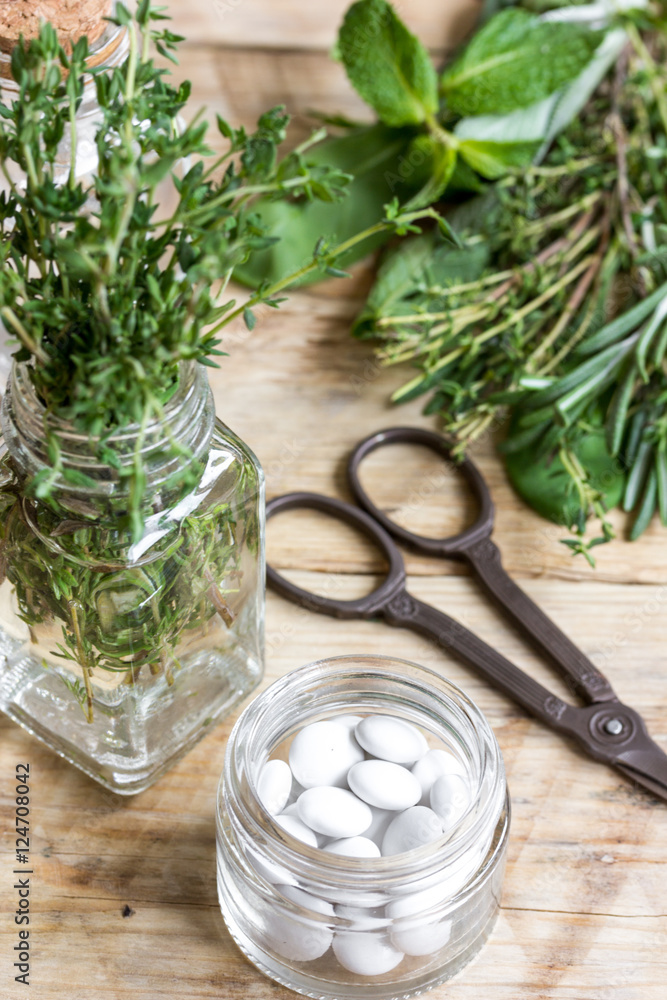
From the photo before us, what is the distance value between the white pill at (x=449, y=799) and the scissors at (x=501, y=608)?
0.15m

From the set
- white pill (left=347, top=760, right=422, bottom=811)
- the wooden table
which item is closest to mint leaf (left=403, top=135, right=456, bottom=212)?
the wooden table

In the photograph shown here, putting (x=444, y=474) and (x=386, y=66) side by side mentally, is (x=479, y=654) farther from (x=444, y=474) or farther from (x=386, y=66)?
(x=386, y=66)

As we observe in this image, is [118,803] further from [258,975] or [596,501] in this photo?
[596,501]

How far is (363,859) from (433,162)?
0.64m

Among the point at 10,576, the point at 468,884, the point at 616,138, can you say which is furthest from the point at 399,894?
the point at 616,138

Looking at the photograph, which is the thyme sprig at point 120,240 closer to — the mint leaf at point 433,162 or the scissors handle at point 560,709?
the scissors handle at point 560,709

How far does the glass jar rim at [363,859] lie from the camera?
0.53 meters

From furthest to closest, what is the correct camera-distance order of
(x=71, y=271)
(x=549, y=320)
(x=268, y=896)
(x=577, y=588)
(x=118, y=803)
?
1. (x=549, y=320)
2. (x=577, y=588)
3. (x=118, y=803)
4. (x=268, y=896)
5. (x=71, y=271)

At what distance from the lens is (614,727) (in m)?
0.71

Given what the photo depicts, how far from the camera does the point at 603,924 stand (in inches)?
25.2

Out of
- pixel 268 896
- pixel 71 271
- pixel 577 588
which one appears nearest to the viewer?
A: pixel 71 271

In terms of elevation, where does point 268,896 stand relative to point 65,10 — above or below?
below

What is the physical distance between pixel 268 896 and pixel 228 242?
1.12 ft

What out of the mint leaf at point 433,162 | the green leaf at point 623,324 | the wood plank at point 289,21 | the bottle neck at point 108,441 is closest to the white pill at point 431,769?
the bottle neck at point 108,441
